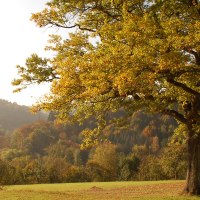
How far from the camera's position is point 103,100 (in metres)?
22.2

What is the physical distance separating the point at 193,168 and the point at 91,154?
116 m

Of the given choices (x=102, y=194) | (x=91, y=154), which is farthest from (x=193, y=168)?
(x=91, y=154)

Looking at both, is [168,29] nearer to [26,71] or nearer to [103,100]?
[103,100]

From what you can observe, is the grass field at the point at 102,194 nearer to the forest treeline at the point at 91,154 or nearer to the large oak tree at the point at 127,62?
the large oak tree at the point at 127,62

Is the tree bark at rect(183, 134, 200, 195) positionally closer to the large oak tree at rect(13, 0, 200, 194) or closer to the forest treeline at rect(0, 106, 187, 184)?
the large oak tree at rect(13, 0, 200, 194)

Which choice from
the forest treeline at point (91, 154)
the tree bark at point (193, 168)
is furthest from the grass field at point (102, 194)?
the forest treeline at point (91, 154)

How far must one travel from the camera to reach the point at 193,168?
24.4 metres

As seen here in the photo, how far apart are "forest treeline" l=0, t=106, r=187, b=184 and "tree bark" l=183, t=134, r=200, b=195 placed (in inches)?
1191

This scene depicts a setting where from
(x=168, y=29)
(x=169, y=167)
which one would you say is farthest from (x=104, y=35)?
(x=169, y=167)

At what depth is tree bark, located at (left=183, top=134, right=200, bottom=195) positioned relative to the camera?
24.2 meters

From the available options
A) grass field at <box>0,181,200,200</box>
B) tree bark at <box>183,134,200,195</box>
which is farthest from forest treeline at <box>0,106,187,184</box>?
tree bark at <box>183,134,200,195</box>

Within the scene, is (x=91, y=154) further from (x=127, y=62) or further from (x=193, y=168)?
(x=127, y=62)

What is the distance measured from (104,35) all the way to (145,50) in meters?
2.73

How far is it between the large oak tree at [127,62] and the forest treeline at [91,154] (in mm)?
31661
